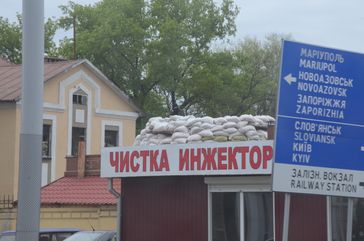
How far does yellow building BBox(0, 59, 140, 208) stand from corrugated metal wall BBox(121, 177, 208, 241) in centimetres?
2299

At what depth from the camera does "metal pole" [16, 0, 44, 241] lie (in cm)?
1138

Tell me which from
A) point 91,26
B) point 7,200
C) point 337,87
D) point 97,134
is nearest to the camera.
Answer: point 337,87

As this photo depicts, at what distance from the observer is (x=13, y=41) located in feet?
198

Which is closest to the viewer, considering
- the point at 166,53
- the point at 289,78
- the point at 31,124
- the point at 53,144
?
the point at 289,78

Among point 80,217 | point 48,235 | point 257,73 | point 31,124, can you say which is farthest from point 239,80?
point 31,124

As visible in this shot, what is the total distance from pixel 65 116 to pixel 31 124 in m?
33.0

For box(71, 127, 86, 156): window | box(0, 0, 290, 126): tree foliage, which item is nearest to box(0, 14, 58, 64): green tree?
box(0, 0, 290, 126): tree foliage

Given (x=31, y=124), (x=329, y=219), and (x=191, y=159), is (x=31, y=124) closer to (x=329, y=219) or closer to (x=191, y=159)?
(x=191, y=159)

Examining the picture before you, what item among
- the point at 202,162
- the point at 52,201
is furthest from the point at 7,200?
the point at 202,162

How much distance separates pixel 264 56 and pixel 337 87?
54.7m

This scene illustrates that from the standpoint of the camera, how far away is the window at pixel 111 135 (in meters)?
47.3

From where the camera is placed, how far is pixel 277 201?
15.9m

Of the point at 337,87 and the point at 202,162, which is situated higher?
the point at 337,87

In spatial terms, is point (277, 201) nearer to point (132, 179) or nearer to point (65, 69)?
point (132, 179)
